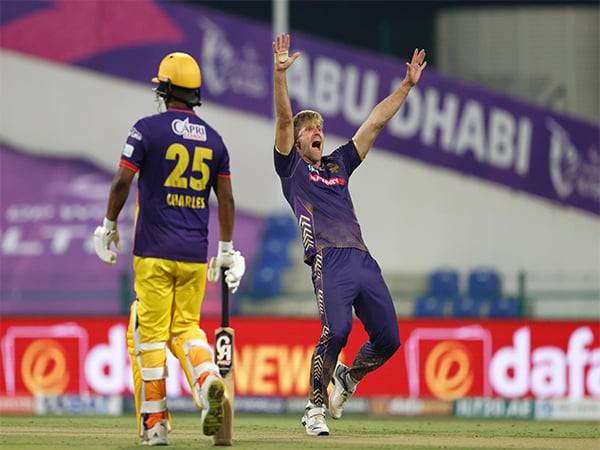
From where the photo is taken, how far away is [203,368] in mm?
9023

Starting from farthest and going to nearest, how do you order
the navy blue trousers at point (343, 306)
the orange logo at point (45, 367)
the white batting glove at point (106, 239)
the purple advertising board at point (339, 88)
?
the purple advertising board at point (339, 88)
the orange logo at point (45, 367)
the navy blue trousers at point (343, 306)
the white batting glove at point (106, 239)

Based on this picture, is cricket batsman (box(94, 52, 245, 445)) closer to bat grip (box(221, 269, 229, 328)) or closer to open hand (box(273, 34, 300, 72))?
bat grip (box(221, 269, 229, 328))

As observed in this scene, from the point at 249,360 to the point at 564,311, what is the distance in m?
4.60

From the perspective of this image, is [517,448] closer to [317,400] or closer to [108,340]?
[317,400]

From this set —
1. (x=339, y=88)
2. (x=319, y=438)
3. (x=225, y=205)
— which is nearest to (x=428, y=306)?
(x=339, y=88)

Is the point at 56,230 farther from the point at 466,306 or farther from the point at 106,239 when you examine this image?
the point at 106,239

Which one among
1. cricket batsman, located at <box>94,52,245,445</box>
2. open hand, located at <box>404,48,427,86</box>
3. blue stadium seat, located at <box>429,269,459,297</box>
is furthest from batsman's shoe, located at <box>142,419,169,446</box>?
blue stadium seat, located at <box>429,269,459,297</box>

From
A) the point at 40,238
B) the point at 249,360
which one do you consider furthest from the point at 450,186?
the point at 249,360

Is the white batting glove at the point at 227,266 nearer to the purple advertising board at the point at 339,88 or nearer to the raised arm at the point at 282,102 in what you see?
the raised arm at the point at 282,102

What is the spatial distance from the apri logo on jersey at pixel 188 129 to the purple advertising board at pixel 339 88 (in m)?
15.7

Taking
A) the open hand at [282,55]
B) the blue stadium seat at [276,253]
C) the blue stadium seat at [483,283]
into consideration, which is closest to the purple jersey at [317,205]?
the open hand at [282,55]

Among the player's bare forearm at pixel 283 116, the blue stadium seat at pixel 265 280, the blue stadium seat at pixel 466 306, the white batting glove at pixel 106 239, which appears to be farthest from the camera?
the blue stadium seat at pixel 265 280

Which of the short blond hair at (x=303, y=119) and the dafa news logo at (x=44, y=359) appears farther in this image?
the dafa news logo at (x=44, y=359)

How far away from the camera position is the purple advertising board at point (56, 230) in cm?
2281
